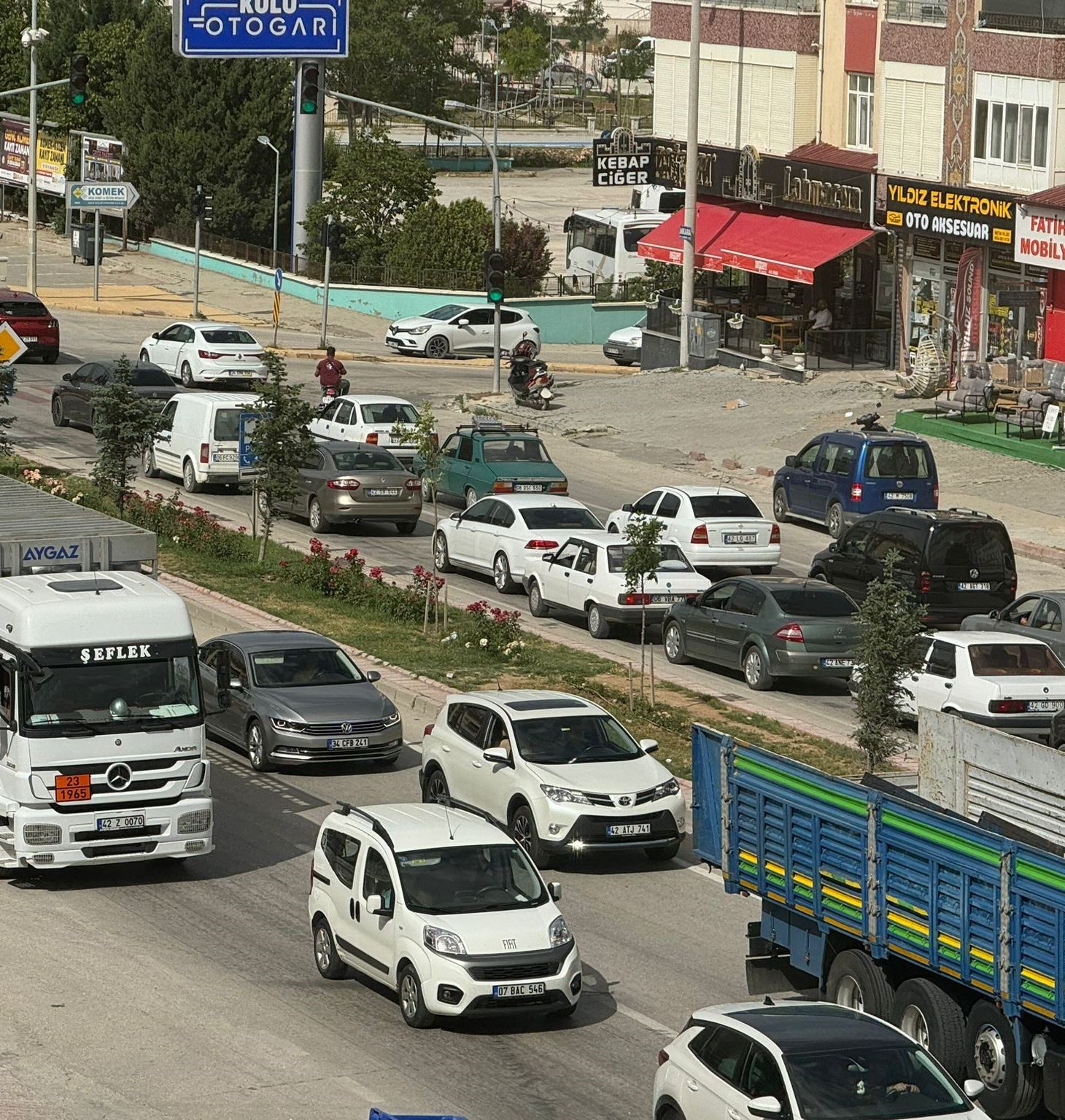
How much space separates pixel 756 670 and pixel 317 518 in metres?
11.3

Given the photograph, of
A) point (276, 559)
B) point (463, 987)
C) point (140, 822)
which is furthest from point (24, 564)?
point (276, 559)

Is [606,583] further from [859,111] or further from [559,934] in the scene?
[859,111]

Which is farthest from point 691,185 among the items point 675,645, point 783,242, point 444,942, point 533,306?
point 444,942

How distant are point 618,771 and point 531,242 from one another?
5213 centimetres

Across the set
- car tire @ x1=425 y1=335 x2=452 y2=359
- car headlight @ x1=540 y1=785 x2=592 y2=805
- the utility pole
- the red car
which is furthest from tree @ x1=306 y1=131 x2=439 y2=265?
car headlight @ x1=540 y1=785 x2=592 y2=805

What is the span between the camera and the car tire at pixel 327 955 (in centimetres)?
1708

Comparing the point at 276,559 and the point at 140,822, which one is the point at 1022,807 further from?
the point at 276,559

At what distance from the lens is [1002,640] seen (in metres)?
25.7

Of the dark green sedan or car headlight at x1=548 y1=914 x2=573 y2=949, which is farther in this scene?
the dark green sedan

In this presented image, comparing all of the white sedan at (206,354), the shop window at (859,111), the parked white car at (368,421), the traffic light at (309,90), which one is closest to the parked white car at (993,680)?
the parked white car at (368,421)

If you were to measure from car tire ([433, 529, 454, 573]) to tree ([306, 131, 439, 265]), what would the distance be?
123 ft

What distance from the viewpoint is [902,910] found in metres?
14.7

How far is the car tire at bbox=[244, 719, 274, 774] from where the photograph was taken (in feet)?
78.5

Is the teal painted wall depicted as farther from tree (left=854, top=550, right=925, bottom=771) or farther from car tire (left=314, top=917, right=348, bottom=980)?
car tire (left=314, top=917, right=348, bottom=980)
